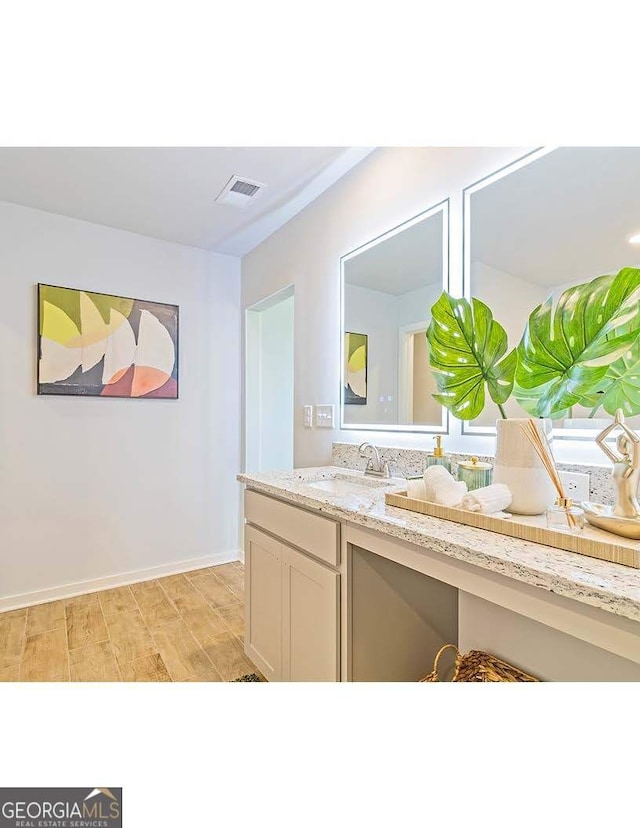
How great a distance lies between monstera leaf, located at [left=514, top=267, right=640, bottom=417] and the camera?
85 cm

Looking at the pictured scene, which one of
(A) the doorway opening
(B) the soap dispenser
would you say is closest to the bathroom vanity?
(B) the soap dispenser

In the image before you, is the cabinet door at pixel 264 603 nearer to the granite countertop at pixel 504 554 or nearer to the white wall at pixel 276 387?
the granite countertop at pixel 504 554

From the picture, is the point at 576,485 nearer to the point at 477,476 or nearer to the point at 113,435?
the point at 477,476

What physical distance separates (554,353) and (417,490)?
0.50 meters

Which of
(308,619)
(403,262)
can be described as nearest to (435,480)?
(308,619)

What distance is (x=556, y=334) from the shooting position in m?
0.94

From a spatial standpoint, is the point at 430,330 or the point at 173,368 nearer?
the point at 430,330

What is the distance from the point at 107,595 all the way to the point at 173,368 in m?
1.59

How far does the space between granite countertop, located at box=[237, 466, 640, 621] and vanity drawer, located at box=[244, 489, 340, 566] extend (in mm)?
47

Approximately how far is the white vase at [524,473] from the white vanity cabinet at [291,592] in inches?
20.2

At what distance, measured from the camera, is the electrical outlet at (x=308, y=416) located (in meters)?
2.45
